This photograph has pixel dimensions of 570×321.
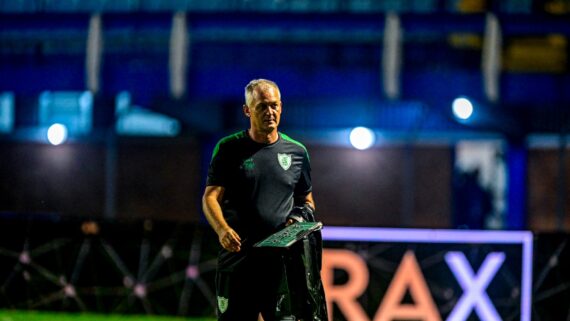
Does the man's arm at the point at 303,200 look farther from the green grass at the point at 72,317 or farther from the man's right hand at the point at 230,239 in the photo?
the green grass at the point at 72,317

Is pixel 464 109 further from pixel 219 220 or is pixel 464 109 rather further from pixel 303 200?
pixel 219 220

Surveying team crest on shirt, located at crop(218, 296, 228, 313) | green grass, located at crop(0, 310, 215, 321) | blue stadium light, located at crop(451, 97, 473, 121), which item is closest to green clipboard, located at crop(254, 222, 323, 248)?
team crest on shirt, located at crop(218, 296, 228, 313)

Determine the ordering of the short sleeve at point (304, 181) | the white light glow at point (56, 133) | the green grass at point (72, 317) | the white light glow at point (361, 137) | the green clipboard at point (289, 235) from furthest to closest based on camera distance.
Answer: the white light glow at point (56, 133), the white light glow at point (361, 137), the green grass at point (72, 317), the short sleeve at point (304, 181), the green clipboard at point (289, 235)

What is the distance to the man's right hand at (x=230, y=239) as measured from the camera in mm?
4250

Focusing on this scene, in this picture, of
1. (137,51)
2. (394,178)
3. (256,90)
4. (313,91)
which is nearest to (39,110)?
(137,51)

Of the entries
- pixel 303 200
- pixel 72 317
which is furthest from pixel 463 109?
pixel 303 200

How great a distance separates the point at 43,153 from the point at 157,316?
17.3 meters

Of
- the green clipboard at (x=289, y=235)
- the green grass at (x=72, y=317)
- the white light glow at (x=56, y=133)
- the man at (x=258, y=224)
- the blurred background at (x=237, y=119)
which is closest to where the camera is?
the green clipboard at (x=289, y=235)

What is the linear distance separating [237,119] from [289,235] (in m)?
17.0

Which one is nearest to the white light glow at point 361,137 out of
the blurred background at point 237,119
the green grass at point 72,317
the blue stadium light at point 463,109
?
the blurred background at point 237,119

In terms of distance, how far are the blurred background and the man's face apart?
4.59 metres

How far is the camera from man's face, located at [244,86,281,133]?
168 inches

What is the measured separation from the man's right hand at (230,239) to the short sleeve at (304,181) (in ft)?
1.42

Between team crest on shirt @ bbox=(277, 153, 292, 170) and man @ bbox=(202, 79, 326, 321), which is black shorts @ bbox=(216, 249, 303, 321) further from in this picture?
team crest on shirt @ bbox=(277, 153, 292, 170)
